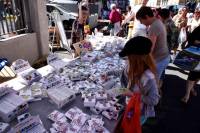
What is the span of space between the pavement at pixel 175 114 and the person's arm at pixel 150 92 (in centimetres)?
146

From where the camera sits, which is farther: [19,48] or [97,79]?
[19,48]

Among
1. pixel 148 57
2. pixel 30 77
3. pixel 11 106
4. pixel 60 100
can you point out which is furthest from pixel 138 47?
pixel 30 77

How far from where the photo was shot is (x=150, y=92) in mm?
1959

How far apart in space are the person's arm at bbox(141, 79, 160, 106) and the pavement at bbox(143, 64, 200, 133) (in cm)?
146

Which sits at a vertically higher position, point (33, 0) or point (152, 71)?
point (33, 0)

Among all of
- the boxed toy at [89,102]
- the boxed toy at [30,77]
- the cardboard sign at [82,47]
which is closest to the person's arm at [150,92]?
the boxed toy at [89,102]

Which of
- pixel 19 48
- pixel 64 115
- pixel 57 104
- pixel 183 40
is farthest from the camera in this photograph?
pixel 183 40

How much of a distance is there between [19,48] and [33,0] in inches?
40.3

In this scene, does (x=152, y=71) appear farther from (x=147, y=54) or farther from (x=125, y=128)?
(x=125, y=128)

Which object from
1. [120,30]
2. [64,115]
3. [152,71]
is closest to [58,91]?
[64,115]

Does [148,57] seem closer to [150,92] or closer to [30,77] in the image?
[150,92]

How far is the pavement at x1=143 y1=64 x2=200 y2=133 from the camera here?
11.3 feet

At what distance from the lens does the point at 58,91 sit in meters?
2.33

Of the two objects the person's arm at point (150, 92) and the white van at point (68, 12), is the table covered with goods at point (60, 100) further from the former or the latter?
the white van at point (68, 12)
